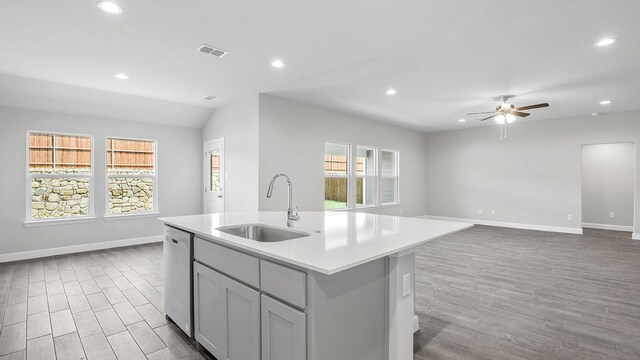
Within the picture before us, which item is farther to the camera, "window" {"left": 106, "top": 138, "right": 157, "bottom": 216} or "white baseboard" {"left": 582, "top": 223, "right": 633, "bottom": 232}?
"white baseboard" {"left": 582, "top": 223, "right": 633, "bottom": 232}

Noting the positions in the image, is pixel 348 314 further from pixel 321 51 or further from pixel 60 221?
pixel 60 221

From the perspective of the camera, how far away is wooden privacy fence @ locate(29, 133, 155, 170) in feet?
16.0

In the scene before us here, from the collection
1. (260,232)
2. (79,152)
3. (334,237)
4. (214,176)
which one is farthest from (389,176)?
(79,152)

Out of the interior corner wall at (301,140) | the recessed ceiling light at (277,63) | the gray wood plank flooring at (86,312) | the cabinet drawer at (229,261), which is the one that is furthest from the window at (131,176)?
the cabinet drawer at (229,261)

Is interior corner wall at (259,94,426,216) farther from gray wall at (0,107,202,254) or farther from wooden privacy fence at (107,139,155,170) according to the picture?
wooden privacy fence at (107,139,155,170)

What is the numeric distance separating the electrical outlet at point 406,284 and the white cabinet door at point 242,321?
2.71 ft

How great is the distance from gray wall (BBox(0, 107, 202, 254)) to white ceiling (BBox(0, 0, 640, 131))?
0.32 metres

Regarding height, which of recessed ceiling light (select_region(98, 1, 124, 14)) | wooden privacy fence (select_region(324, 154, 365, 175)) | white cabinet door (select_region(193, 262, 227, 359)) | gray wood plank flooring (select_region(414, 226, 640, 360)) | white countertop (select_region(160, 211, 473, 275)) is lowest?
gray wood plank flooring (select_region(414, 226, 640, 360))

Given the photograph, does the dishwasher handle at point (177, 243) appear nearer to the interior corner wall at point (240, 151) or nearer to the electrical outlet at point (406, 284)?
the electrical outlet at point (406, 284)

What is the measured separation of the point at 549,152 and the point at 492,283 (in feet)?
17.4

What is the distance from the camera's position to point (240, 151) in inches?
208

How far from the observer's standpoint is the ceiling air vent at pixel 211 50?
3.18 metres

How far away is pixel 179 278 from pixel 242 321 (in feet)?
3.03

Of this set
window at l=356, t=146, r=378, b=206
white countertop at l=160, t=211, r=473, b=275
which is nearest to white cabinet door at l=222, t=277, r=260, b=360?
white countertop at l=160, t=211, r=473, b=275
